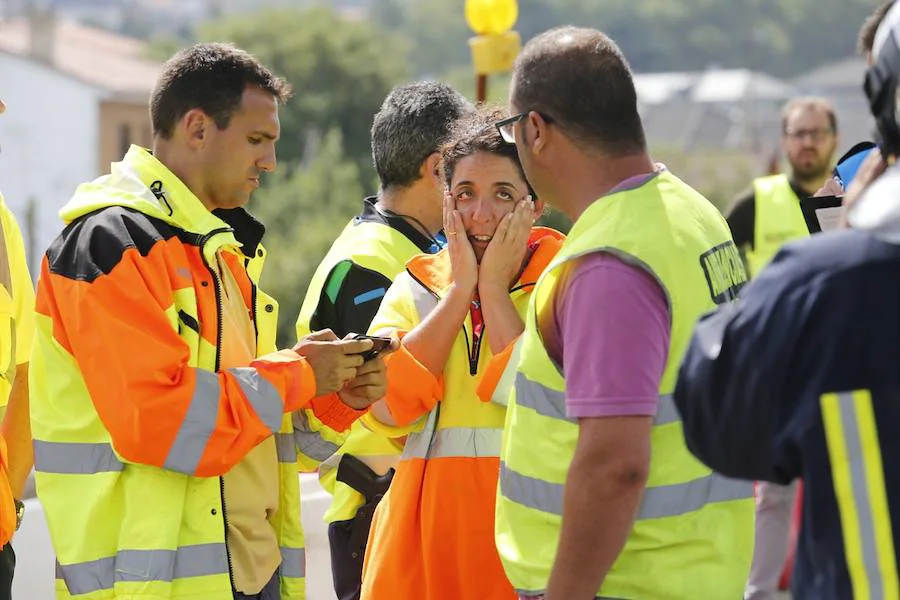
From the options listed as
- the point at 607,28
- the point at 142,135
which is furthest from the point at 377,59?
the point at 607,28

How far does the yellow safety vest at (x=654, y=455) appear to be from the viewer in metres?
2.85

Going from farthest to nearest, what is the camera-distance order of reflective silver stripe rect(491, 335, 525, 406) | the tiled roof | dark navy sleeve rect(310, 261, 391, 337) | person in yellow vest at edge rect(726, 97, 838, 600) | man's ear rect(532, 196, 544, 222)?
1. the tiled roof
2. person in yellow vest at edge rect(726, 97, 838, 600)
3. dark navy sleeve rect(310, 261, 391, 337)
4. man's ear rect(532, 196, 544, 222)
5. reflective silver stripe rect(491, 335, 525, 406)

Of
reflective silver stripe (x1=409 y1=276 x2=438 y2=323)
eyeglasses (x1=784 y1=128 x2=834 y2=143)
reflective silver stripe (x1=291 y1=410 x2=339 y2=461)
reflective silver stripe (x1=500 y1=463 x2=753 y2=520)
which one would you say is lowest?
reflective silver stripe (x1=291 y1=410 x2=339 y2=461)

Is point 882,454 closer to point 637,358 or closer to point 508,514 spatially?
point 637,358

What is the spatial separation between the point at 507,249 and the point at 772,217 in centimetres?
394

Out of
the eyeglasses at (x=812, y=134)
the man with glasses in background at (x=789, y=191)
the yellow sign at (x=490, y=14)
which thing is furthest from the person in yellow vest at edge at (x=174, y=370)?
the eyeglasses at (x=812, y=134)

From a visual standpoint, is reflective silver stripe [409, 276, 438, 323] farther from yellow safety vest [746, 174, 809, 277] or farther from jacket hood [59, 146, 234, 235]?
yellow safety vest [746, 174, 809, 277]

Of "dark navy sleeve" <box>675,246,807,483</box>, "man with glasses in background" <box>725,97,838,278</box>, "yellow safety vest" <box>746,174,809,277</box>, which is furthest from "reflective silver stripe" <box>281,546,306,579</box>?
"yellow safety vest" <box>746,174,809,277</box>

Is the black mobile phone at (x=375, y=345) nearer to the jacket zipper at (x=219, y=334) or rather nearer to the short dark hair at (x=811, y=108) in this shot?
the jacket zipper at (x=219, y=334)

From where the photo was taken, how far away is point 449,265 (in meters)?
3.93

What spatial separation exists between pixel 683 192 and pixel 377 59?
93.3m

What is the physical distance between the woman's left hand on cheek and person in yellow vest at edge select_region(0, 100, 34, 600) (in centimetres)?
147

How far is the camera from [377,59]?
94.8 metres

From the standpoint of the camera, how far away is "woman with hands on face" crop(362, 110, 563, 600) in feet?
12.1
